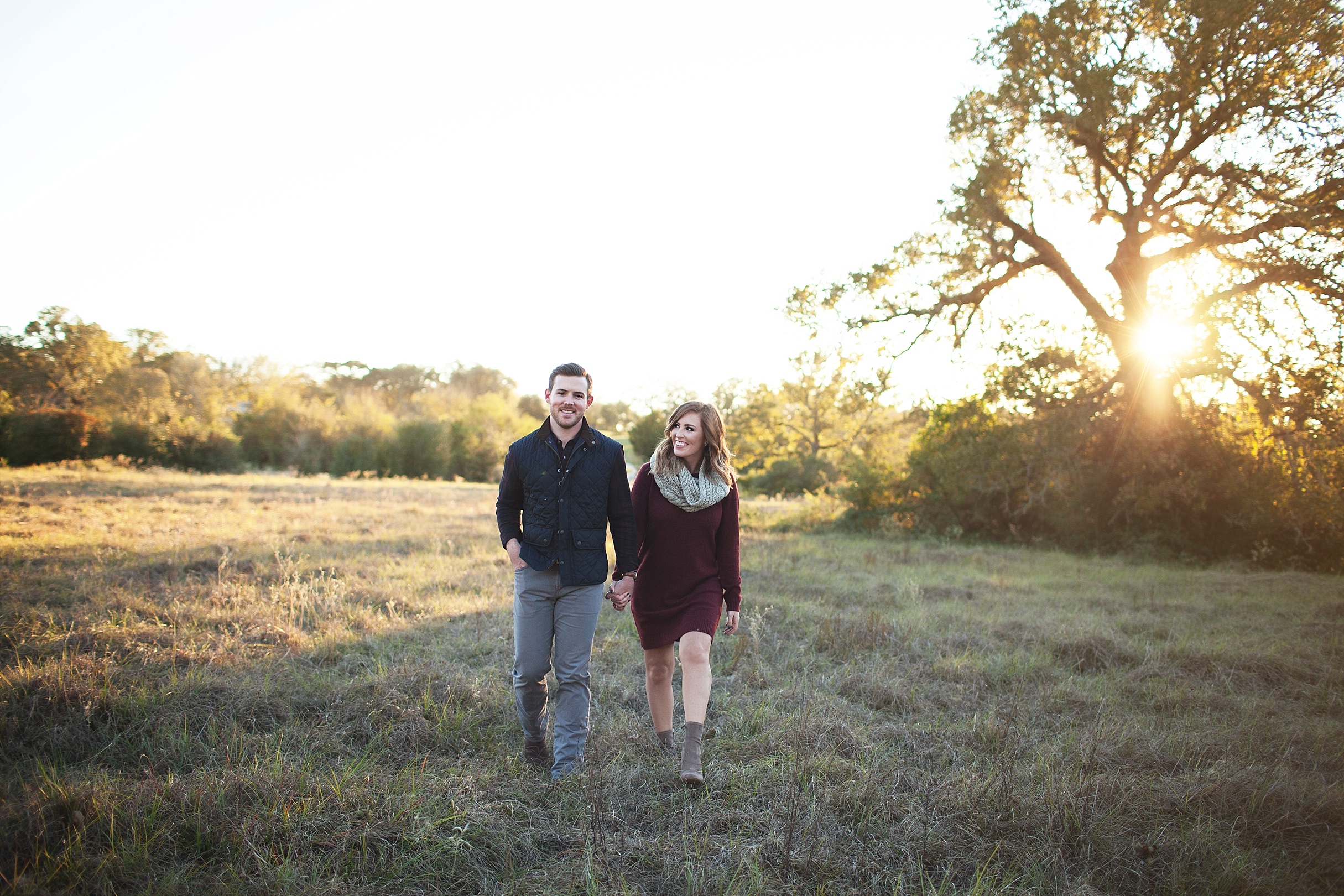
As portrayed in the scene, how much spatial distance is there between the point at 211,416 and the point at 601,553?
42314 millimetres

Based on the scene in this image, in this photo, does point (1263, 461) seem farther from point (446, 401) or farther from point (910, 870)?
point (446, 401)

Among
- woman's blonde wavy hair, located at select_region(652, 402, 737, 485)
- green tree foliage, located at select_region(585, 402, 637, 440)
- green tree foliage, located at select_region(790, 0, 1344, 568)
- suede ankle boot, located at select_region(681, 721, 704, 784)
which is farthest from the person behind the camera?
green tree foliage, located at select_region(585, 402, 637, 440)

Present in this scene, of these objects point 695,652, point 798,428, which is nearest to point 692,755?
point 695,652

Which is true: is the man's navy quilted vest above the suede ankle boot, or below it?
above

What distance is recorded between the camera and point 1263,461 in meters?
11.8

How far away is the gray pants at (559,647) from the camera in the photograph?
3.52 metres

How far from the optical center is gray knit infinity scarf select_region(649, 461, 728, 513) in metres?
3.62

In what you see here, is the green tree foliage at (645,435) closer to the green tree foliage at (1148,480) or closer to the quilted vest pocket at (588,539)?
the green tree foliage at (1148,480)

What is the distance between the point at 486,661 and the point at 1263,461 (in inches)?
533

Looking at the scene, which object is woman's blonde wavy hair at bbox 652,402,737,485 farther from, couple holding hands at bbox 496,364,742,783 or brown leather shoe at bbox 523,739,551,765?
brown leather shoe at bbox 523,739,551,765

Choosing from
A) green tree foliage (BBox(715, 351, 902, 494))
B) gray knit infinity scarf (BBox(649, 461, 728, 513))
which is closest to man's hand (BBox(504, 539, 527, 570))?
gray knit infinity scarf (BBox(649, 461, 728, 513))

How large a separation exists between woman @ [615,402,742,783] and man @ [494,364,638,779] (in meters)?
0.15

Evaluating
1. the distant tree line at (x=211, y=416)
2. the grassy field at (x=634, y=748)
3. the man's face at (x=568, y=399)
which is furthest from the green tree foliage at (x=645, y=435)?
the man's face at (x=568, y=399)

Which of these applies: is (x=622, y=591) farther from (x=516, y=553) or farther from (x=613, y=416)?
(x=613, y=416)
